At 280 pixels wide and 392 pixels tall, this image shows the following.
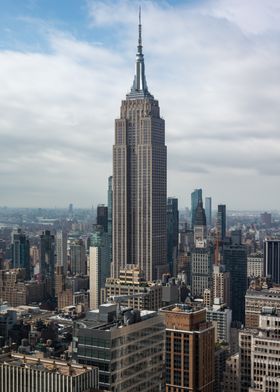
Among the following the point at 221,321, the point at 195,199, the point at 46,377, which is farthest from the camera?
the point at 195,199

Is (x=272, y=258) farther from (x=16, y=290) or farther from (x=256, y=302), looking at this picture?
(x=16, y=290)

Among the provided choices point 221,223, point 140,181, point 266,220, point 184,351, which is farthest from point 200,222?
point 184,351

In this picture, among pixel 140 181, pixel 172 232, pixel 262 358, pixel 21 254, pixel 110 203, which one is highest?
pixel 140 181

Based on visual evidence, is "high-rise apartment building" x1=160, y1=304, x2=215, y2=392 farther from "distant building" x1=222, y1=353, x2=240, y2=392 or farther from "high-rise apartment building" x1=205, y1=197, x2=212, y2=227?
"high-rise apartment building" x1=205, y1=197, x2=212, y2=227

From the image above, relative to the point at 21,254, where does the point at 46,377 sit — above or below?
below

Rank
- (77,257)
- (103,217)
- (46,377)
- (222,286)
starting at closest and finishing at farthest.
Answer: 1. (46,377)
2. (222,286)
3. (103,217)
4. (77,257)

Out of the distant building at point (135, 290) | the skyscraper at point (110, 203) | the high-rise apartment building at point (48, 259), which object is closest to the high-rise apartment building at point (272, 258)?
the skyscraper at point (110, 203)

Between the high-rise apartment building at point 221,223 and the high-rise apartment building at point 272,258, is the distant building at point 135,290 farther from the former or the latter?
the high-rise apartment building at point 221,223
